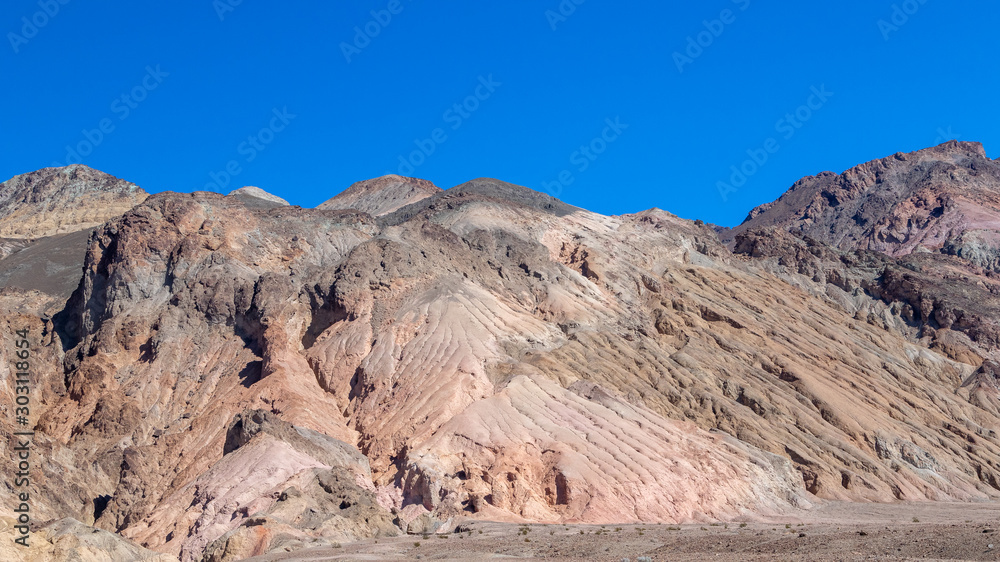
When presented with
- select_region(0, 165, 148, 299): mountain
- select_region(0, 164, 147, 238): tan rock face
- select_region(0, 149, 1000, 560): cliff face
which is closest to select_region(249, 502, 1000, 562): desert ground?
select_region(0, 149, 1000, 560): cliff face

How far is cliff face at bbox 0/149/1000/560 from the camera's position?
54938 mm

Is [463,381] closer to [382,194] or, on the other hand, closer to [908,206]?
[382,194]

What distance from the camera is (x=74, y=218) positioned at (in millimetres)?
147125

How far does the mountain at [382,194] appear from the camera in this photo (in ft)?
424

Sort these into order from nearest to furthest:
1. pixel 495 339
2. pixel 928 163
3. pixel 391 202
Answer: pixel 495 339 → pixel 391 202 → pixel 928 163

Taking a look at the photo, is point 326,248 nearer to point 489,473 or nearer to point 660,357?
point 660,357

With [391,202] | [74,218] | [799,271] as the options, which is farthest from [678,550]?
[74,218]

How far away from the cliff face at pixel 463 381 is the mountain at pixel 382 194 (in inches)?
1267

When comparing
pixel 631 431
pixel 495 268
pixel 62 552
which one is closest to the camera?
pixel 62 552

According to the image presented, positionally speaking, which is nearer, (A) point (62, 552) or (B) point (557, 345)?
(A) point (62, 552)

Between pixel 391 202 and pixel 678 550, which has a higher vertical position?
pixel 391 202

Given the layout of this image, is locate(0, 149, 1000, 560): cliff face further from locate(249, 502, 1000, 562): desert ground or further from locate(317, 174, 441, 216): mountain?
locate(317, 174, 441, 216): mountain

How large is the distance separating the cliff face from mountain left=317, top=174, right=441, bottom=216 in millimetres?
32170

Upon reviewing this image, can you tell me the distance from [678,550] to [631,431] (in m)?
18.2
